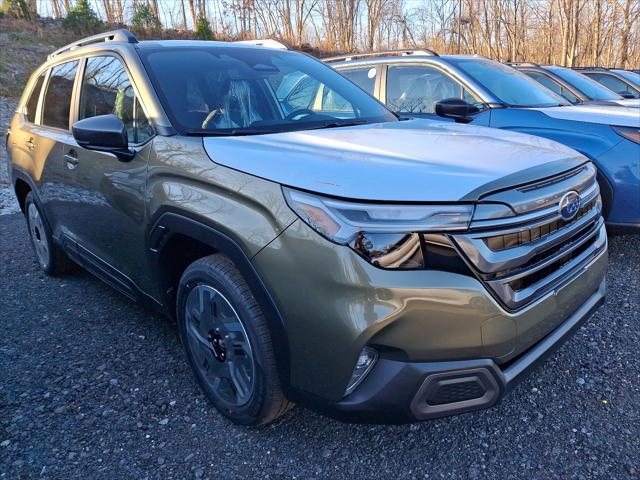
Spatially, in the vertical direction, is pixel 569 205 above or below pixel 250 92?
below

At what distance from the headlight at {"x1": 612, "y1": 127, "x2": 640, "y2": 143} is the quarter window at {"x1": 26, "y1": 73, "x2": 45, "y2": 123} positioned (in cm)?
450

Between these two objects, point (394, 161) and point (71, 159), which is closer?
point (394, 161)

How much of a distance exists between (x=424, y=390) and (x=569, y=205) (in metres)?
0.92

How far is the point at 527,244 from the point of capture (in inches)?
68.2

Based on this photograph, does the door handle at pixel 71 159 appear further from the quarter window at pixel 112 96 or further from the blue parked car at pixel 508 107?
the blue parked car at pixel 508 107

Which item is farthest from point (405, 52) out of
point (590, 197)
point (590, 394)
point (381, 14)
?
point (381, 14)

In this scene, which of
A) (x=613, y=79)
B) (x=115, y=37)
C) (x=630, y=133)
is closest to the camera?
(x=115, y=37)

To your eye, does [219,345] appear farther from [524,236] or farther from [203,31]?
[203,31]

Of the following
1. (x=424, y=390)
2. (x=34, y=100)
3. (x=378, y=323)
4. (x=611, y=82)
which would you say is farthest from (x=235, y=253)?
(x=611, y=82)

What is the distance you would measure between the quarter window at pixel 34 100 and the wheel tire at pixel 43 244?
619 mm

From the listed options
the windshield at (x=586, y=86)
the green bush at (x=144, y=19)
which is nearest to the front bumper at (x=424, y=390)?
the windshield at (x=586, y=86)

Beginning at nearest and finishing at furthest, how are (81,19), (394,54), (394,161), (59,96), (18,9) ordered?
(394,161)
(59,96)
(394,54)
(81,19)
(18,9)

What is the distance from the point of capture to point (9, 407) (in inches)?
95.9

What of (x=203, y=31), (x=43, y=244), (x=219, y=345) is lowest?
(x=43, y=244)
